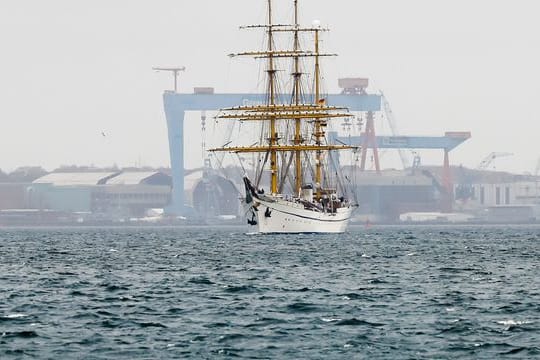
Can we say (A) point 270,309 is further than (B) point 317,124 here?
No

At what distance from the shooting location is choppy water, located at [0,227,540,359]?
115 ft

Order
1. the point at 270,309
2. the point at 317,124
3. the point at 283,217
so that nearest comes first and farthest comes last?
1. the point at 270,309
2. the point at 283,217
3. the point at 317,124

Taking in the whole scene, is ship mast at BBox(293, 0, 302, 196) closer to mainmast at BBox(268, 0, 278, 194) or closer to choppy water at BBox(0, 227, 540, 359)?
mainmast at BBox(268, 0, 278, 194)

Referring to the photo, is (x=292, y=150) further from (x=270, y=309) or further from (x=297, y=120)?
(x=270, y=309)

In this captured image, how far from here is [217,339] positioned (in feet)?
119

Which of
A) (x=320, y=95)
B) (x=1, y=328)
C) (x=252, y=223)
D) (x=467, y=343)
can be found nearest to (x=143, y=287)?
(x=1, y=328)

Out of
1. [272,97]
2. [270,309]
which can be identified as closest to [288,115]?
[272,97]

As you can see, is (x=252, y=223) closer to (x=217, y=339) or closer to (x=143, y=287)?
(x=143, y=287)

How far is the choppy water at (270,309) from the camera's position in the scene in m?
35.0

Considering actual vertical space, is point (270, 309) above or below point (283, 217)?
below

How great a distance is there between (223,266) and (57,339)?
32024mm

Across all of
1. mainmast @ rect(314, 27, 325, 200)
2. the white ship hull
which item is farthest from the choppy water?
A: mainmast @ rect(314, 27, 325, 200)

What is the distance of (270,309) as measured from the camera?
144 ft

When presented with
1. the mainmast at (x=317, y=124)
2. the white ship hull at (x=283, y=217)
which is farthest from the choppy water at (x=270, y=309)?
the mainmast at (x=317, y=124)
